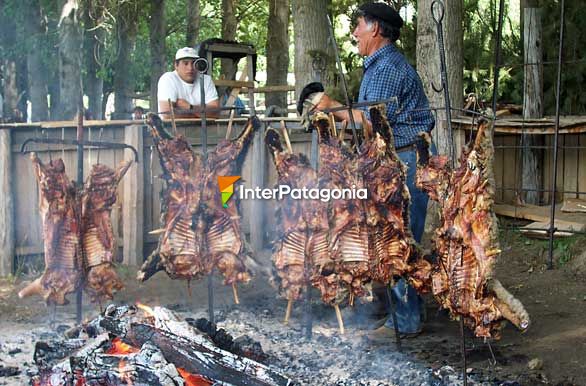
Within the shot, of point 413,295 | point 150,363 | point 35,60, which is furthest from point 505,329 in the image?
point 35,60

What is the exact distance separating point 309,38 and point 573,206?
440cm

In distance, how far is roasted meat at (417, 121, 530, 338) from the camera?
477 centimetres

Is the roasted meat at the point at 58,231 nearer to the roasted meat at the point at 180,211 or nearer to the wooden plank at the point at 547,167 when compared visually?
the roasted meat at the point at 180,211

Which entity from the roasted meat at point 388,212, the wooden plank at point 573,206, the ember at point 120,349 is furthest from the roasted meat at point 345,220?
the wooden plank at point 573,206

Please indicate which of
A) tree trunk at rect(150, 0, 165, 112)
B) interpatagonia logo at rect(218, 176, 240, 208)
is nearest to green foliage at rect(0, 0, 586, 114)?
tree trunk at rect(150, 0, 165, 112)

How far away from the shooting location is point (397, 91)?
5.93 meters

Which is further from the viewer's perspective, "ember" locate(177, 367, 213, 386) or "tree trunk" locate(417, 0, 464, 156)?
"tree trunk" locate(417, 0, 464, 156)

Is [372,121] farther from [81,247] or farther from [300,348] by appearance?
[81,247]

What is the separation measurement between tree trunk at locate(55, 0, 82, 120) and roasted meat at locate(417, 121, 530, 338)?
37.4ft

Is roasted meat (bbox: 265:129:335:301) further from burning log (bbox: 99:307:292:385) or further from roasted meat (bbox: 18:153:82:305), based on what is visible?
roasted meat (bbox: 18:153:82:305)

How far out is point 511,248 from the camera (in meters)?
9.73

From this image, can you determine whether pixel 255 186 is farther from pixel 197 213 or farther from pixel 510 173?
pixel 510 173

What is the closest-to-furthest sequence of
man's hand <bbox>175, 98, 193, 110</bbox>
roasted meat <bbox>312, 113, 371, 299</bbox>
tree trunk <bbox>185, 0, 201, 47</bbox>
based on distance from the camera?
roasted meat <bbox>312, 113, 371, 299</bbox>, man's hand <bbox>175, 98, 193, 110</bbox>, tree trunk <bbox>185, 0, 201, 47</bbox>

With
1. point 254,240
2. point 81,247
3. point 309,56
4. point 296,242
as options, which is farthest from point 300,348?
point 309,56
